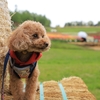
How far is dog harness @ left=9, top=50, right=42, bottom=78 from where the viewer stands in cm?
300

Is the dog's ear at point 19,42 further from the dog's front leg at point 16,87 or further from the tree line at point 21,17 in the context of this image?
the tree line at point 21,17

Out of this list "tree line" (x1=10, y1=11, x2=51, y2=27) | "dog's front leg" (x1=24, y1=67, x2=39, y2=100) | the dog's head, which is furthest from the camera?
"tree line" (x1=10, y1=11, x2=51, y2=27)

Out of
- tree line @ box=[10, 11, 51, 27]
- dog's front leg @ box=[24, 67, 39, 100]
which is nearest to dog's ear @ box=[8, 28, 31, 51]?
dog's front leg @ box=[24, 67, 39, 100]

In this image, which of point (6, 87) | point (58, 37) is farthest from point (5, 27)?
point (58, 37)

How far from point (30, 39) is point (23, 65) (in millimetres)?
372

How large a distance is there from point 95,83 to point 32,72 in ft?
13.7

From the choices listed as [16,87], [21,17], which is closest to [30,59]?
[16,87]

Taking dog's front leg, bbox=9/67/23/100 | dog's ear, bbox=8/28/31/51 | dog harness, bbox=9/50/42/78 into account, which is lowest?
dog's front leg, bbox=9/67/23/100

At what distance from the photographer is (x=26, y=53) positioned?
9.77ft

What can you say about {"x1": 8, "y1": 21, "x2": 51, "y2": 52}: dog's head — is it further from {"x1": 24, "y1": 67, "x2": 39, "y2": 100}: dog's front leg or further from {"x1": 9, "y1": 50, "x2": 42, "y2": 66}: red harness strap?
{"x1": 24, "y1": 67, "x2": 39, "y2": 100}: dog's front leg

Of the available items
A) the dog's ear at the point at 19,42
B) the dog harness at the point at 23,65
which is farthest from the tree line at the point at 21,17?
the dog's ear at the point at 19,42

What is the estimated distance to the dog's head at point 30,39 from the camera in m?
2.76

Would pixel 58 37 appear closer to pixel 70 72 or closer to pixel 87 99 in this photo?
pixel 70 72

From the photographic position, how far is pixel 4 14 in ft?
12.4
